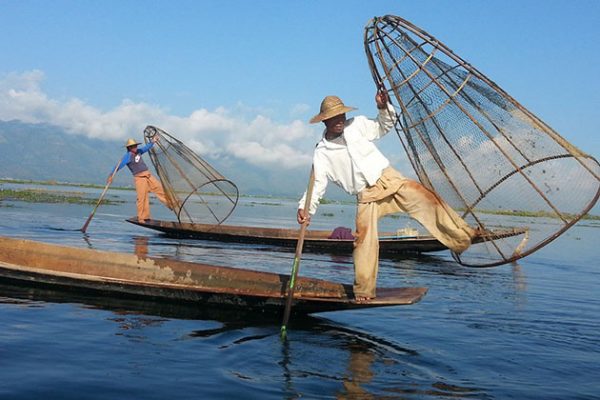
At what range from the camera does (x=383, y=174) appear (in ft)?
17.7

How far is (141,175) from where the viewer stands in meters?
14.5

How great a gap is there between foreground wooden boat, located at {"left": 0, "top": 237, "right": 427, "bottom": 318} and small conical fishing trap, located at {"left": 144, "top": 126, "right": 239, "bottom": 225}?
715cm

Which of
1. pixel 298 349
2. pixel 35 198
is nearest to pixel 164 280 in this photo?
pixel 298 349

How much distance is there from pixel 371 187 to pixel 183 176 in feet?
33.0

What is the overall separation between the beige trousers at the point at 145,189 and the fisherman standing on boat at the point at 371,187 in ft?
32.6

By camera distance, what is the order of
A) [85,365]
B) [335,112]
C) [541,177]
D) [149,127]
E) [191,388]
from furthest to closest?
1. [149,127]
2. [541,177]
3. [335,112]
4. [85,365]
5. [191,388]

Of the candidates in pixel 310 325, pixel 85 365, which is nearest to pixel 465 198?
pixel 310 325

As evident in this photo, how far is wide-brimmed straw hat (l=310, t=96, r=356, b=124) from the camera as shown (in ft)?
17.2

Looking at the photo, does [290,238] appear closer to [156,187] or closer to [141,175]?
[156,187]

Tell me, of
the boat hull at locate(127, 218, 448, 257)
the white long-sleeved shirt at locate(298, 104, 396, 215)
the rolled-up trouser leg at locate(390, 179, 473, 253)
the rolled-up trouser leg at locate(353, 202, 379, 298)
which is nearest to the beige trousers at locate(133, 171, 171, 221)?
the boat hull at locate(127, 218, 448, 257)

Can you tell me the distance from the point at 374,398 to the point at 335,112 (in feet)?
8.54

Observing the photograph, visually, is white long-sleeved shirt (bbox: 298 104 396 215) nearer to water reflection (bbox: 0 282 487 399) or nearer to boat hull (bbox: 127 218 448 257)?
water reflection (bbox: 0 282 487 399)

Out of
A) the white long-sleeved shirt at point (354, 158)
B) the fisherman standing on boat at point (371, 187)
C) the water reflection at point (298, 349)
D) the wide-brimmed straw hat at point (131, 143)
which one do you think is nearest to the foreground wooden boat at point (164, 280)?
the water reflection at point (298, 349)

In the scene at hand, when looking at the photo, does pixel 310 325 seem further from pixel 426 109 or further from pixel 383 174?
pixel 426 109
